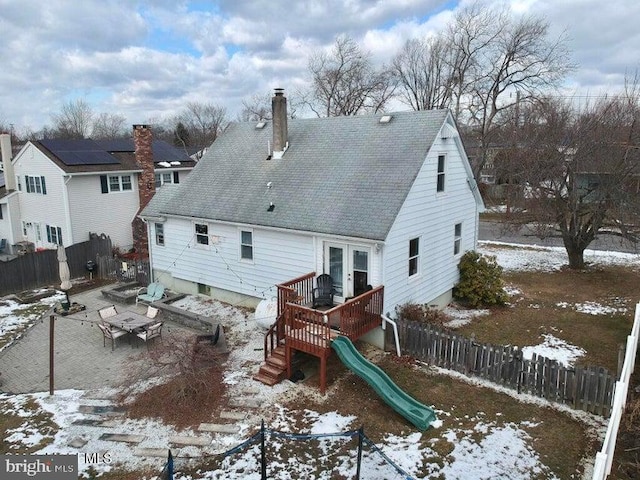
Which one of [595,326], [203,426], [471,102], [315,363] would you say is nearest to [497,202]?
[471,102]

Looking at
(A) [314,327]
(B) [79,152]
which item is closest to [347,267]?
(A) [314,327]

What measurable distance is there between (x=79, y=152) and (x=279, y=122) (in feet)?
48.2

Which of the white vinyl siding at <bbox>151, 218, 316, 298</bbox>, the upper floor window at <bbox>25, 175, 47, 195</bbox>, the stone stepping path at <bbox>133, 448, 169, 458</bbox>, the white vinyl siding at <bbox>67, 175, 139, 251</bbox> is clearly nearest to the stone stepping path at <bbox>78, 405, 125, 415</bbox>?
the stone stepping path at <bbox>133, 448, 169, 458</bbox>

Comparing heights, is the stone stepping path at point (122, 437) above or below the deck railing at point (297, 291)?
below

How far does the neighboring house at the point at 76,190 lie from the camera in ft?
79.8

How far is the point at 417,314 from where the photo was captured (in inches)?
547

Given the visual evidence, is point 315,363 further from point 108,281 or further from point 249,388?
point 108,281

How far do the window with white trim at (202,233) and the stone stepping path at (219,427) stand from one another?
8914 millimetres

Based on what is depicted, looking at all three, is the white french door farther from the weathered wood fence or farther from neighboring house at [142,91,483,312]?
the weathered wood fence

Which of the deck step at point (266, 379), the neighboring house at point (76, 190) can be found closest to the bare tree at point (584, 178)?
the deck step at point (266, 379)

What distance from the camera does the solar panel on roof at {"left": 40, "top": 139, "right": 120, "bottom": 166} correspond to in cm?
2482

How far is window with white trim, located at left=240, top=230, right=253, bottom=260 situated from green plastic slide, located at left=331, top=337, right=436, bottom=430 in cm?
599

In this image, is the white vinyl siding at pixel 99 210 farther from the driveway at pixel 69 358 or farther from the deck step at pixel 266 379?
the deck step at pixel 266 379

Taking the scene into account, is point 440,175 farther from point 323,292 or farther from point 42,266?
point 42,266
